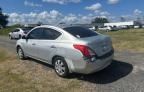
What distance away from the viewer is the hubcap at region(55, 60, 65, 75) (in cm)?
777

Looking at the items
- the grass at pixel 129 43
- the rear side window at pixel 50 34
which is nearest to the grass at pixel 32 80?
→ the rear side window at pixel 50 34

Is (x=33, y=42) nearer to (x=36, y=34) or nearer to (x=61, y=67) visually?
(x=36, y=34)

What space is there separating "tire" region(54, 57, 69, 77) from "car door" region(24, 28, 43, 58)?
1.39 meters

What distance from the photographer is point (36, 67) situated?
945cm

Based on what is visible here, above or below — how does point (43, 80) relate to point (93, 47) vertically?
below

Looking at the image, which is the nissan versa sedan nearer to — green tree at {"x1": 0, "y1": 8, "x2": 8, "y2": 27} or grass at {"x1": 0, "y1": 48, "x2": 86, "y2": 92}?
grass at {"x1": 0, "y1": 48, "x2": 86, "y2": 92}

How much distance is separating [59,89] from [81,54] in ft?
3.97

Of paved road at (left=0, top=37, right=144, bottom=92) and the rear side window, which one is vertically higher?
the rear side window

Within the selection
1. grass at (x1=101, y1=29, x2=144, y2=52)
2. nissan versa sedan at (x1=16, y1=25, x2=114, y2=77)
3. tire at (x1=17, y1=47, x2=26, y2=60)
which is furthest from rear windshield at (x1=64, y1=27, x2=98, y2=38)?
grass at (x1=101, y1=29, x2=144, y2=52)

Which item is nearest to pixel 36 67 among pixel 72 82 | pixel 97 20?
pixel 72 82

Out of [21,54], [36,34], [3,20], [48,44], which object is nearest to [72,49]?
[48,44]

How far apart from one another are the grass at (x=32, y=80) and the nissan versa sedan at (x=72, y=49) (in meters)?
0.39

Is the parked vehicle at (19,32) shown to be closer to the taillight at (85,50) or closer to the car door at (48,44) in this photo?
the car door at (48,44)

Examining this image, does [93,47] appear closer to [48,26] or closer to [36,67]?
[48,26]
